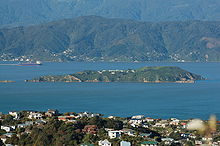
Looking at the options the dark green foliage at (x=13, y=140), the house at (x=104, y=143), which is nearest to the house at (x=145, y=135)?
the house at (x=104, y=143)

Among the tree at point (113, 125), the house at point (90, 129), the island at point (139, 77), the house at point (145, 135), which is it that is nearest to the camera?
the house at point (90, 129)

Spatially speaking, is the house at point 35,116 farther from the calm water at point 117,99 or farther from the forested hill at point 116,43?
the forested hill at point 116,43

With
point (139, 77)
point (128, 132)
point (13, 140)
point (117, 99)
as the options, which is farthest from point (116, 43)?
point (13, 140)

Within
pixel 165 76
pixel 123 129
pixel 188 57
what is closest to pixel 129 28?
pixel 188 57

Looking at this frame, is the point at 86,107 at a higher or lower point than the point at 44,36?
lower

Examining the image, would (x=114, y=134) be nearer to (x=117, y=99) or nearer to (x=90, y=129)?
(x=90, y=129)

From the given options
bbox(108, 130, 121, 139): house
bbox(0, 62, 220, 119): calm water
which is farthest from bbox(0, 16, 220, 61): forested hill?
bbox(108, 130, 121, 139): house

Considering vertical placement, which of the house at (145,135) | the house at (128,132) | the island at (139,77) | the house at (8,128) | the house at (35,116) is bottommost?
the house at (145,135)

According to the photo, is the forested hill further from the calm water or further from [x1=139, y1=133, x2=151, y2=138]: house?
[x1=139, y1=133, x2=151, y2=138]: house

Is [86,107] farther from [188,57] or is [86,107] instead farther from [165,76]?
[188,57]
